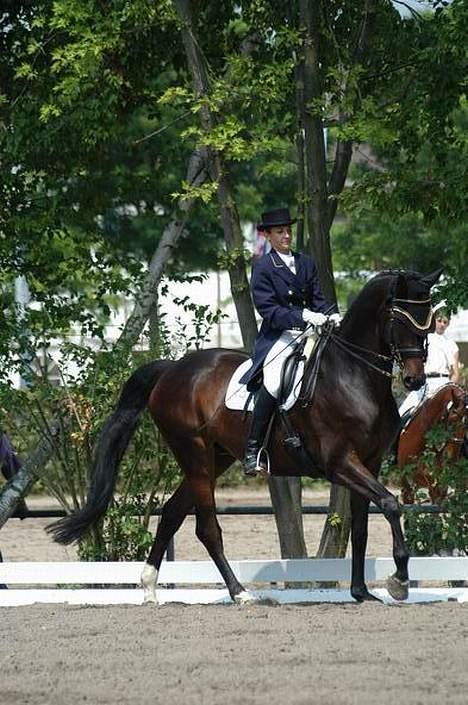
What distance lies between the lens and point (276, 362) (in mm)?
9773

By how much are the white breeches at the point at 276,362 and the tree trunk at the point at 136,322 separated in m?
2.55

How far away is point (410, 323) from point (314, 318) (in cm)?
61

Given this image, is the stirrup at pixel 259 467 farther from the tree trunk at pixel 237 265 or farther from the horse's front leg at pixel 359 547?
the tree trunk at pixel 237 265

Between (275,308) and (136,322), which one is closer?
(275,308)

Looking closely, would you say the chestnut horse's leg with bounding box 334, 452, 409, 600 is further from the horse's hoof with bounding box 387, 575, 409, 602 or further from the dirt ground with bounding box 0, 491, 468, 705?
A: the dirt ground with bounding box 0, 491, 468, 705

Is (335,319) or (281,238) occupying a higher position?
(281,238)

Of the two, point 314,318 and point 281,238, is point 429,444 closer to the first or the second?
point 314,318

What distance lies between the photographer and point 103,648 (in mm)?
8023

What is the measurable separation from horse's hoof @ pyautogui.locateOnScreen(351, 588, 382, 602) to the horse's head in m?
1.38

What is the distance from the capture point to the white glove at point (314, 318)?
9539 mm

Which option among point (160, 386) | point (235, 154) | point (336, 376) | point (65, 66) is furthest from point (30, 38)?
point (336, 376)

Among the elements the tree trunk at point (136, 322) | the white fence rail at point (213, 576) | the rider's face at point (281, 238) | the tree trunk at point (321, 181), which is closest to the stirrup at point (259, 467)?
the white fence rail at point (213, 576)

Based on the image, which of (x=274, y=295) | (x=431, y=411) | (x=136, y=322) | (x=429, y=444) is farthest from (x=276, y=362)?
(x=431, y=411)

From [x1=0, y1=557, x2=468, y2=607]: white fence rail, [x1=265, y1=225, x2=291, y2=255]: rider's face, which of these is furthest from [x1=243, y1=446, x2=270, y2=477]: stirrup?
[x1=265, y1=225, x2=291, y2=255]: rider's face
